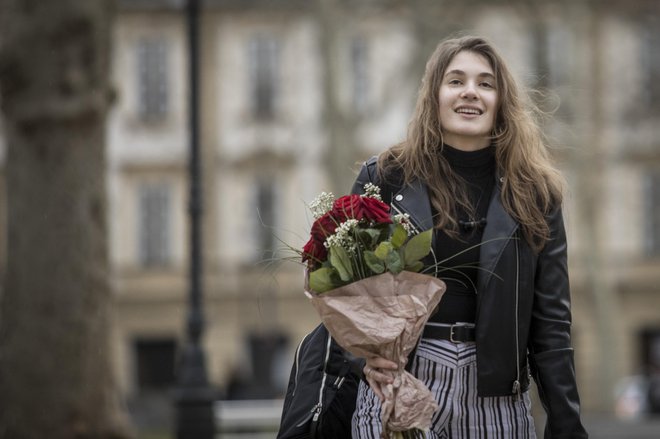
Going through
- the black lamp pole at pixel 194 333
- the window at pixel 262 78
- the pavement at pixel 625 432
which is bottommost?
the pavement at pixel 625 432

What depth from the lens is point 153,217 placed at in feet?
134

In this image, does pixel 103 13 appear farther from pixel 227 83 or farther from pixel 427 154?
pixel 227 83

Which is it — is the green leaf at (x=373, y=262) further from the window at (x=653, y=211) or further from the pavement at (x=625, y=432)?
the window at (x=653, y=211)

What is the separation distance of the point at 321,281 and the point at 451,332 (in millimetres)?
507

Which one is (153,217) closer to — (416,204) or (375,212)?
(416,204)

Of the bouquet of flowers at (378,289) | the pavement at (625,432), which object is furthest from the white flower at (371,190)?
the pavement at (625,432)

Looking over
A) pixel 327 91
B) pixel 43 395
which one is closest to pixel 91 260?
pixel 43 395

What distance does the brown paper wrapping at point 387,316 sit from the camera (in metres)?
4.23

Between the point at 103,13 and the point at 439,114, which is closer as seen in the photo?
the point at 439,114

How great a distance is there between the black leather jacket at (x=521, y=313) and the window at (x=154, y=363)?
36.1m

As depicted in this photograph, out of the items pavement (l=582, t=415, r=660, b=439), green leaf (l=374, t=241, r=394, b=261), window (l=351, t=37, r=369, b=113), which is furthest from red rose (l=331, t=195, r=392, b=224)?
window (l=351, t=37, r=369, b=113)

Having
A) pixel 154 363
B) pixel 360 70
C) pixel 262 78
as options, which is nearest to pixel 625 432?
pixel 360 70

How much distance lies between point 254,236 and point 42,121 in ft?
91.0

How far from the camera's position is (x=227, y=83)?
135ft
